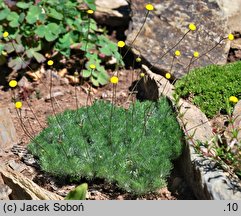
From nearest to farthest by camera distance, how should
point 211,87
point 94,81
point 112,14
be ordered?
1. point 211,87
2. point 94,81
3. point 112,14

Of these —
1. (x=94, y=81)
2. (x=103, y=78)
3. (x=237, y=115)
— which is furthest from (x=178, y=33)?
(x=237, y=115)

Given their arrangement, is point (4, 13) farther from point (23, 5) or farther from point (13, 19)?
point (23, 5)

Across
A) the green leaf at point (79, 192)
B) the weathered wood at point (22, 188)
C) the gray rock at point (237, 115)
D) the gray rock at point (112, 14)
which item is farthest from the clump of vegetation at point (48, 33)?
the green leaf at point (79, 192)

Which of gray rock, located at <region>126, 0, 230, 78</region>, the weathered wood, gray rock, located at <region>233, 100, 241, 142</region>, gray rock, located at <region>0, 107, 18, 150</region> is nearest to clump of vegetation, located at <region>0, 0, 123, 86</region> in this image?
gray rock, located at <region>126, 0, 230, 78</region>


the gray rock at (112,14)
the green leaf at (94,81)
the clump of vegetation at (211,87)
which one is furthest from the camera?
the gray rock at (112,14)

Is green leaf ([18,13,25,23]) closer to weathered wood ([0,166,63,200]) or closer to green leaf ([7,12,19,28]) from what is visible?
green leaf ([7,12,19,28])

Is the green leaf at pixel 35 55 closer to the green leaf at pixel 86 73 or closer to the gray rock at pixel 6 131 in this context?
the green leaf at pixel 86 73
